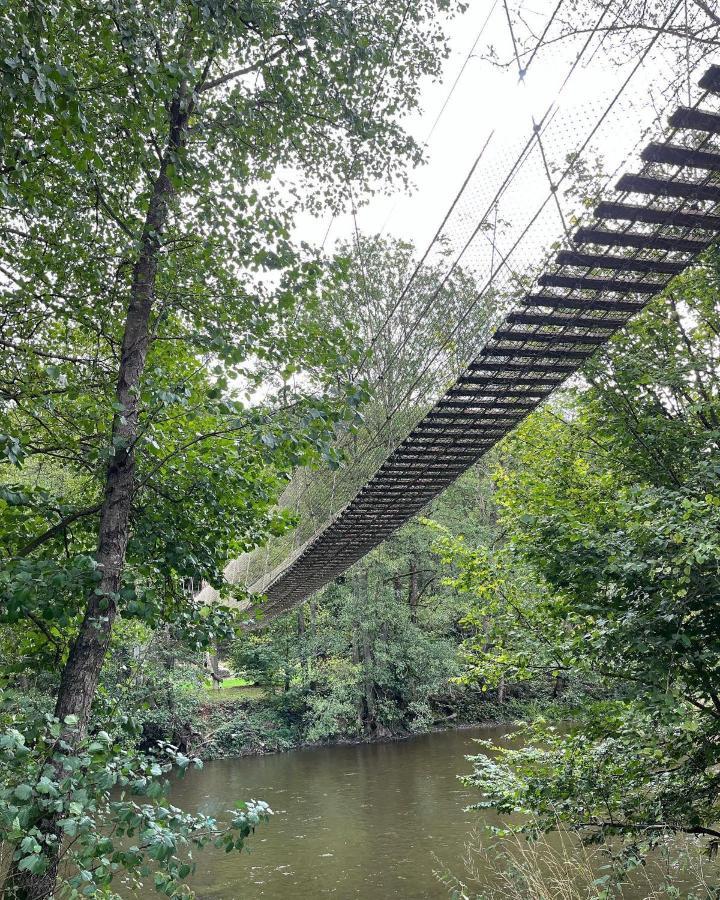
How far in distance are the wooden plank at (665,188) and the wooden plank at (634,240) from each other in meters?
0.21

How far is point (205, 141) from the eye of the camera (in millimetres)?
2732

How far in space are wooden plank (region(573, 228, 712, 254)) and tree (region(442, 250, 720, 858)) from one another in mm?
740

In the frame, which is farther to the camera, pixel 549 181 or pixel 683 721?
pixel 549 181

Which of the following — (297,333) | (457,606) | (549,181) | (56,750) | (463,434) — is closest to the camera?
(56,750)

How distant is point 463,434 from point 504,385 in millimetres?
542

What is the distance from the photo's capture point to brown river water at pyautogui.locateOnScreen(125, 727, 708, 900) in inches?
223

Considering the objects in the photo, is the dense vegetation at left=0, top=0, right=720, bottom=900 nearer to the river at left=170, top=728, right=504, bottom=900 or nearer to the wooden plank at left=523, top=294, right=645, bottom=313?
the wooden plank at left=523, top=294, right=645, bottom=313

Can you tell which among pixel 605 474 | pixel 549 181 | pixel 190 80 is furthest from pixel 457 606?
pixel 190 80

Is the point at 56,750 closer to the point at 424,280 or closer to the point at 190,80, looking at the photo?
the point at 190,80

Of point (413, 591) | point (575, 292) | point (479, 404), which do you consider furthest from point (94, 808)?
point (413, 591)

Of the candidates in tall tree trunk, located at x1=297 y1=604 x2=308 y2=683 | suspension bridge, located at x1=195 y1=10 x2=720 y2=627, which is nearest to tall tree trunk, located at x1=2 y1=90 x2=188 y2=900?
suspension bridge, located at x1=195 y1=10 x2=720 y2=627

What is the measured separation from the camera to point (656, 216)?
2.94m

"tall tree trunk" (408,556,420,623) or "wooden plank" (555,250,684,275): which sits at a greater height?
"wooden plank" (555,250,684,275)

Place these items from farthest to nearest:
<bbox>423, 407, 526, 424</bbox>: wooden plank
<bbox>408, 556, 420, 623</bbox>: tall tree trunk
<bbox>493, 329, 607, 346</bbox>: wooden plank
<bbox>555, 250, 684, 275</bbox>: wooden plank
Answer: <bbox>408, 556, 420, 623</bbox>: tall tree trunk → <bbox>423, 407, 526, 424</bbox>: wooden plank → <bbox>493, 329, 607, 346</bbox>: wooden plank → <bbox>555, 250, 684, 275</bbox>: wooden plank
